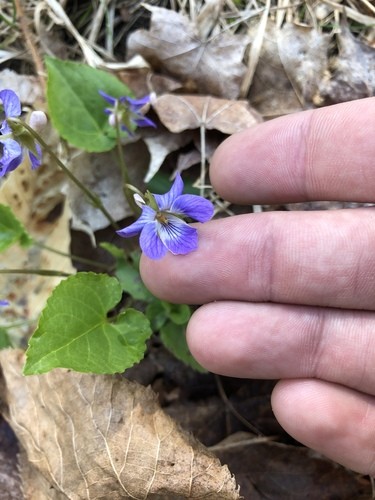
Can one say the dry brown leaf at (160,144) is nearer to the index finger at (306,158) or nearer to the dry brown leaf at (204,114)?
the dry brown leaf at (204,114)

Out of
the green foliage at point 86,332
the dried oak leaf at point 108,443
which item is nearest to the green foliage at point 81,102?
the green foliage at point 86,332

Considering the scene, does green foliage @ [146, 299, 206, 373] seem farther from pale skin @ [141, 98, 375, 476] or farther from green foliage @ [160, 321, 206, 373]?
pale skin @ [141, 98, 375, 476]

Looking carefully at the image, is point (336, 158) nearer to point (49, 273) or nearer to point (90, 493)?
point (49, 273)

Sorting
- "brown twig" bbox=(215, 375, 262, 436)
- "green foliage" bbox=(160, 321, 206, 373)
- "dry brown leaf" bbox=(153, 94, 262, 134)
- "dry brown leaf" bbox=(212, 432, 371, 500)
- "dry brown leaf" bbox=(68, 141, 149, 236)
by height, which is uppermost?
"dry brown leaf" bbox=(153, 94, 262, 134)

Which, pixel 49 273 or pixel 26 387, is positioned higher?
pixel 49 273

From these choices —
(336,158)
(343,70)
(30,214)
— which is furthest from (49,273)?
(343,70)

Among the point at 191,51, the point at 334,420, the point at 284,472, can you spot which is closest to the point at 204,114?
the point at 191,51

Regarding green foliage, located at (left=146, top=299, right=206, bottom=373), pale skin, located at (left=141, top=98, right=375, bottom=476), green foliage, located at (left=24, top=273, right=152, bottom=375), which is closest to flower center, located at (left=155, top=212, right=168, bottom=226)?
pale skin, located at (left=141, top=98, right=375, bottom=476)
